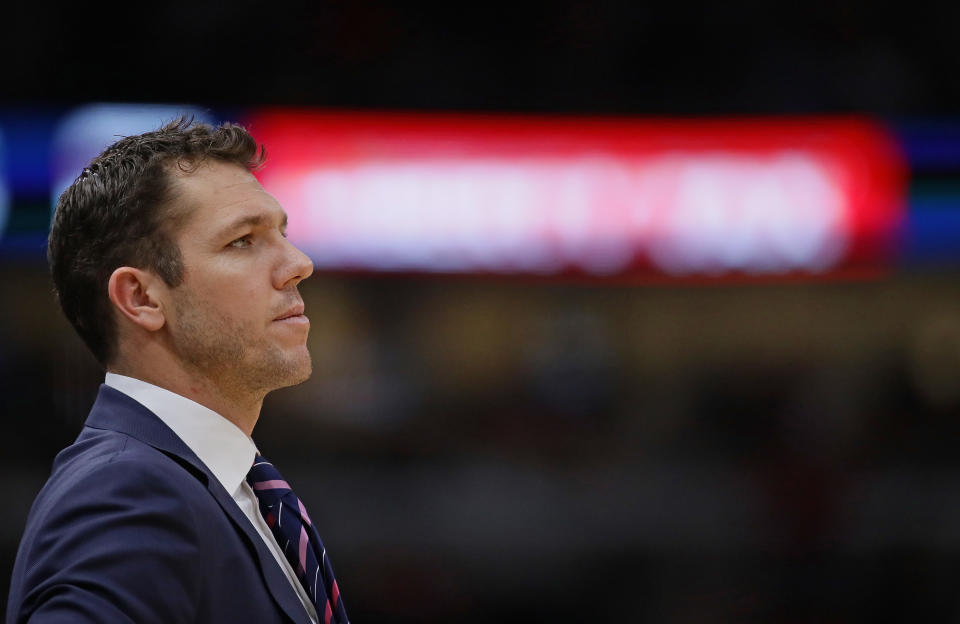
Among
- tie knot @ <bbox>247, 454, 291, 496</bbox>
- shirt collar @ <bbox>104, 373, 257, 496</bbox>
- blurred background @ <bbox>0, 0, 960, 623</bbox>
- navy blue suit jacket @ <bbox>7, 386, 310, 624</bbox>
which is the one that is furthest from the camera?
blurred background @ <bbox>0, 0, 960, 623</bbox>

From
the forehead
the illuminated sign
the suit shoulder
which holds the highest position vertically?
the illuminated sign

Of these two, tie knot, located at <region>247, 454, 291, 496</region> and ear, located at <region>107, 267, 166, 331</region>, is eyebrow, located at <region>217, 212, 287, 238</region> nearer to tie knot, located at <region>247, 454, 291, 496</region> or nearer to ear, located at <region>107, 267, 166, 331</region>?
ear, located at <region>107, 267, 166, 331</region>

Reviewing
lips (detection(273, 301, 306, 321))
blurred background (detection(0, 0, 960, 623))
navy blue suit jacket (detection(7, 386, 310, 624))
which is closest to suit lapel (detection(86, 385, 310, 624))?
navy blue suit jacket (detection(7, 386, 310, 624))

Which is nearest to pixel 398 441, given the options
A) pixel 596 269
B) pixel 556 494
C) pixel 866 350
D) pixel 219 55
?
pixel 556 494

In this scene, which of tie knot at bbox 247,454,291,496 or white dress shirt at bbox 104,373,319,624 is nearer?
white dress shirt at bbox 104,373,319,624

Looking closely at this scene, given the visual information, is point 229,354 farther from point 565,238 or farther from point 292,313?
point 565,238

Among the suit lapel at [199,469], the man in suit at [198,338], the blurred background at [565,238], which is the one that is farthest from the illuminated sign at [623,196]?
the suit lapel at [199,469]

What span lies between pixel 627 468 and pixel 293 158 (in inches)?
105

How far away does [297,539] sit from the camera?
1385 mm

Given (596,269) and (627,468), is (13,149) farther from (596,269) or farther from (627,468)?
Result: (627,468)

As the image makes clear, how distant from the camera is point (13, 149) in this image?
492 cm

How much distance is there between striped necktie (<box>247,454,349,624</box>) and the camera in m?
1.37

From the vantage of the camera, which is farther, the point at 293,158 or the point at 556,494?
the point at 556,494

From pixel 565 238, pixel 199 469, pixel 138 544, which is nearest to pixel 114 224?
pixel 199 469
